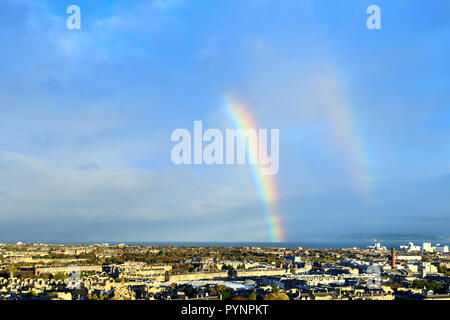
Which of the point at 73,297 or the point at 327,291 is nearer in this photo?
the point at 73,297

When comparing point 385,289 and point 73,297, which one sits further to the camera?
point 385,289
